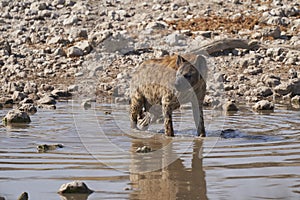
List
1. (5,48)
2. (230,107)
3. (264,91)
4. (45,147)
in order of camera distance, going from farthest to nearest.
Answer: (5,48) → (264,91) → (230,107) → (45,147)

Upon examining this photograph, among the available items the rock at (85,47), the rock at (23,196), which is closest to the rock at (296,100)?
the rock at (85,47)

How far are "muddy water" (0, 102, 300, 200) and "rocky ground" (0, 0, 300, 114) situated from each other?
254cm

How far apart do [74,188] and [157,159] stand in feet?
6.65

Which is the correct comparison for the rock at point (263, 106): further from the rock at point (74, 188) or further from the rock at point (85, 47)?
the rock at point (74, 188)

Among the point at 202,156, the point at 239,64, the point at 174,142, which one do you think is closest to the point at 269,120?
the point at 174,142

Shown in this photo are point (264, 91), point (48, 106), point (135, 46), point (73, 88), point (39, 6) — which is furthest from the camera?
point (39, 6)

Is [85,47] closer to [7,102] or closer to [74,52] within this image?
[74,52]

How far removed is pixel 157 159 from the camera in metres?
7.88

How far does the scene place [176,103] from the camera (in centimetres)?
981

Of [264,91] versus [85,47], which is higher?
[85,47]

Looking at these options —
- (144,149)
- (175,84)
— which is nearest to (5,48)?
(175,84)

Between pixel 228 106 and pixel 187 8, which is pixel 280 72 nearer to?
pixel 228 106

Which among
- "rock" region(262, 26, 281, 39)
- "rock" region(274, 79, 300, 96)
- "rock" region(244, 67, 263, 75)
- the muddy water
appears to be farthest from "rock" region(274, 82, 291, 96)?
"rock" region(262, 26, 281, 39)

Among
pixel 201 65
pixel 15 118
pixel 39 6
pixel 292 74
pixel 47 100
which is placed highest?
pixel 39 6
